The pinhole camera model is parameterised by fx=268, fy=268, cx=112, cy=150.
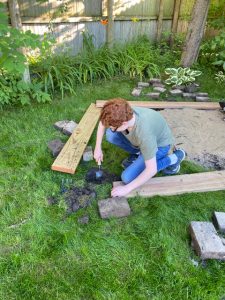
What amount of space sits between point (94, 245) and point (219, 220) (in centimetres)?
123

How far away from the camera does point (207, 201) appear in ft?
9.59

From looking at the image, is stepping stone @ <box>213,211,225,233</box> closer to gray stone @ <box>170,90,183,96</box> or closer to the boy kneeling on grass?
the boy kneeling on grass

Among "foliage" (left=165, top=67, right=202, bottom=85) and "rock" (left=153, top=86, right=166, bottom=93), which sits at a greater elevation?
"foliage" (left=165, top=67, right=202, bottom=85)

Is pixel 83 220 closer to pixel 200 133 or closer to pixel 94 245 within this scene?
pixel 94 245

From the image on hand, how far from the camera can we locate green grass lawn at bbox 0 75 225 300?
2.11m

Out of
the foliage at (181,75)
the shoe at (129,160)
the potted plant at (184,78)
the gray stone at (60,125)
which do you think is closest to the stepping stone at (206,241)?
the shoe at (129,160)

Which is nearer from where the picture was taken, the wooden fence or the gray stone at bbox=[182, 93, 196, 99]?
the gray stone at bbox=[182, 93, 196, 99]

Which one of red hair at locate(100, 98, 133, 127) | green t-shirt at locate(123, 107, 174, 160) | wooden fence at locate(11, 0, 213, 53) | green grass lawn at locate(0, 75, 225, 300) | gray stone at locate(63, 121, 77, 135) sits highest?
wooden fence at locate(11, 0, 213, 53)

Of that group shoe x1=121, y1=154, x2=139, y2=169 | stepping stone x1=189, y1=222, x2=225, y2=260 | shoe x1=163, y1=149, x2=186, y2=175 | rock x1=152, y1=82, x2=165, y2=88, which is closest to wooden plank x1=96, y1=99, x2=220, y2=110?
rock x1=152, y1=82, x2=165, y2=88

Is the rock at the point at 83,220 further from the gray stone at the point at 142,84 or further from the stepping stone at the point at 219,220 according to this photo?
the gray stone at the point at 142,84

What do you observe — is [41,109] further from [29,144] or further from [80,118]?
[29,144]

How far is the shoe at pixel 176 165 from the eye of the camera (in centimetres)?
319

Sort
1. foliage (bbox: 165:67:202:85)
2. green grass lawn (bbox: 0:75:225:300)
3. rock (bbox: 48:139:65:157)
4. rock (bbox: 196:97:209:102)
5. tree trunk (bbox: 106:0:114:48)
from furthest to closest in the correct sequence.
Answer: tree trunk (bbox: 106:0:114:48)
foliage (bbox: 165:67:202:85)
rock (bbox: 196:97:209:102)
rock (bbox: 48:139:65:157)
green grass lawn (bbox: 0:75:225:300)

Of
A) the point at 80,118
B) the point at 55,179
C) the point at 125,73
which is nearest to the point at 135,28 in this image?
the point at 125,73
